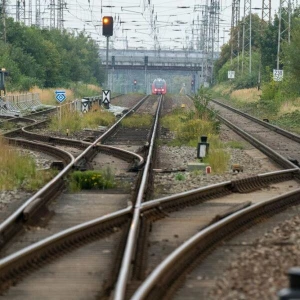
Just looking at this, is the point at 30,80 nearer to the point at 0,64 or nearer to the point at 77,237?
the point at 0,64

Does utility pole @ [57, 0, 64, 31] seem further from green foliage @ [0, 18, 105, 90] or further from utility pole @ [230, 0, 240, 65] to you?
utility pole @ [230, 0, 240, 65]

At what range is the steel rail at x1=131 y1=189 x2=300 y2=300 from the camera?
691cm

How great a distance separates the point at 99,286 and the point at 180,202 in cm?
482

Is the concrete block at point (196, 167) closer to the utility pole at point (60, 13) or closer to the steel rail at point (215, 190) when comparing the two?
the steel rail at point (215, 190)

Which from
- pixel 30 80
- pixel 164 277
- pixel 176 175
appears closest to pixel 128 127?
pixel 176 175

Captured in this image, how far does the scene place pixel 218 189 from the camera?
1338 centimetres

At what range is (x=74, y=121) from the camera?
3064 cm

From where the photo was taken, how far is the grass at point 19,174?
13859 millimetres

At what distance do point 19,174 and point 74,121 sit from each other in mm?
15743

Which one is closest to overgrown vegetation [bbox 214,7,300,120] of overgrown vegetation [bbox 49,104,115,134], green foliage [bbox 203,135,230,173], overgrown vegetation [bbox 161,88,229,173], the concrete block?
overgrown vegetation [bbox 161,88,229,173]

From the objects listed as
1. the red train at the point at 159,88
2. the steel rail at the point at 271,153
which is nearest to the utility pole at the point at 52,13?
the red train at the point at 159,88

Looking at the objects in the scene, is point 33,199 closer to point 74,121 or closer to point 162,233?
point 162,233

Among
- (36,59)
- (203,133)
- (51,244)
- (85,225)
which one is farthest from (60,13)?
(51,244)

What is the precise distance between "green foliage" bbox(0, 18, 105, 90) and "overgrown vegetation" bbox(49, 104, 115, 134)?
1967 cm
